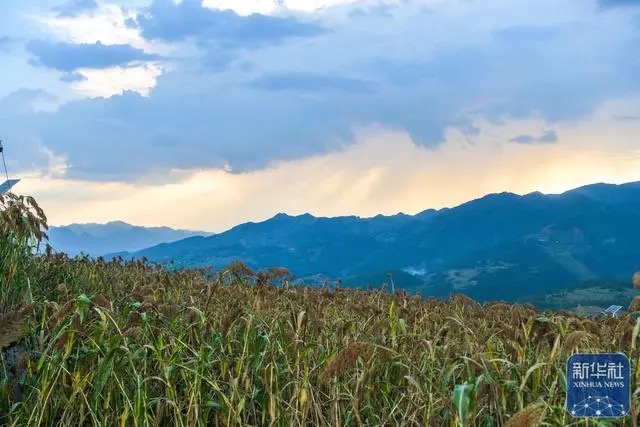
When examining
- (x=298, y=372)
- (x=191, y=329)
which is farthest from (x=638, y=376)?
(x=191, y=329)

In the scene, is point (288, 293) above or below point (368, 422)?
above

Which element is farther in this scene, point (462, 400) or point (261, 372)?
point (261, 372)

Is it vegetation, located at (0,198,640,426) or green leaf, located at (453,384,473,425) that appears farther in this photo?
vegetation, located at (0,198,640,426)

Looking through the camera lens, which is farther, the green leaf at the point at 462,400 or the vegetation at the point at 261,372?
the vegetation at the point at 261,372

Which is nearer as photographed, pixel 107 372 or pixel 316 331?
pixel 107 372

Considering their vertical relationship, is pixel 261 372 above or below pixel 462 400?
below

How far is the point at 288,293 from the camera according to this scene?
31.8 ft

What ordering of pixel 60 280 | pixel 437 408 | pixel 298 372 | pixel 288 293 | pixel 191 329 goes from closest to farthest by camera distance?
1. pixel 437 408
2. pixel 298 372
3. pixel 191 329
4. pixel 288 293
5. pixel 60 280

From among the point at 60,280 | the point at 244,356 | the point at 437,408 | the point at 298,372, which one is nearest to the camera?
the point at 437,408

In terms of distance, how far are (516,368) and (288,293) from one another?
5.20 m

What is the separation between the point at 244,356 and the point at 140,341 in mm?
946

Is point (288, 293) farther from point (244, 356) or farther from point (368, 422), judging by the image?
point (368, 422)

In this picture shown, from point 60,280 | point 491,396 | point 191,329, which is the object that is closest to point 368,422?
point 491,396

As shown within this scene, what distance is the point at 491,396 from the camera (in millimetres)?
4660
